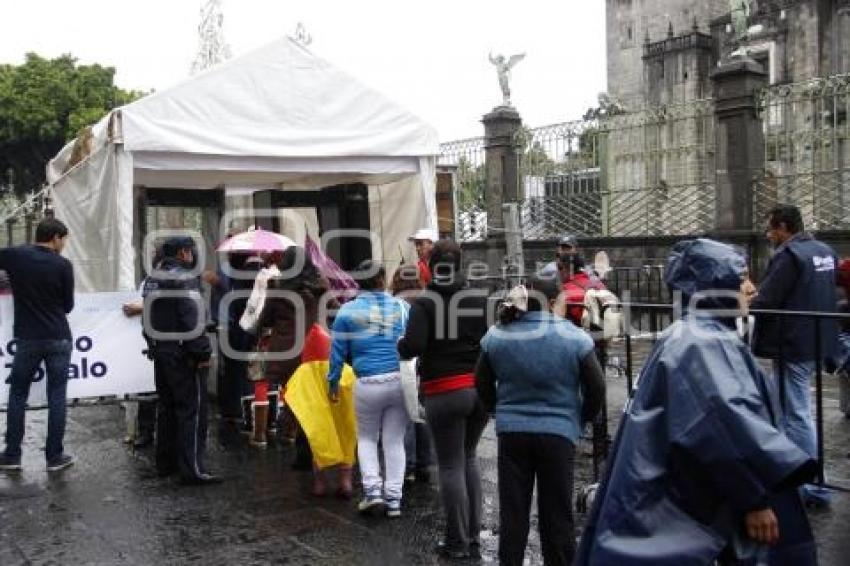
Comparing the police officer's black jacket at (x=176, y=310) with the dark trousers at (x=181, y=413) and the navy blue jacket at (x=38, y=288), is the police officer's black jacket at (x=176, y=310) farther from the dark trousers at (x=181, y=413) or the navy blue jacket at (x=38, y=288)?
the navy blue jacket at (x=38, y=288)

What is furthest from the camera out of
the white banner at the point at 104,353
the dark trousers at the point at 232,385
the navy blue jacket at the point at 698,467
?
the dark trousers at the point at 232,385

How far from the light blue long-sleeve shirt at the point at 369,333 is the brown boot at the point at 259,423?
240 centimetres

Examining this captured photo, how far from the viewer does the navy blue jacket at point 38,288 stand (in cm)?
718

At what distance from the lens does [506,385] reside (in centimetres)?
444

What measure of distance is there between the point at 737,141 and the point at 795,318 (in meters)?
10.8

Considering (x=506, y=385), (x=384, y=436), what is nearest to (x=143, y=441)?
(x=384, y=436)

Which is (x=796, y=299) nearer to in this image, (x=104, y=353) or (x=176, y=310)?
(x=176, y=310)

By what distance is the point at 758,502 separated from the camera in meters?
2.98

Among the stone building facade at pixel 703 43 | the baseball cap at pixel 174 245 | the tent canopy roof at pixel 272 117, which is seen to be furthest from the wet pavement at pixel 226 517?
the stone building facade at pixel 703 43

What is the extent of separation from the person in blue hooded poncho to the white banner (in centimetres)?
578

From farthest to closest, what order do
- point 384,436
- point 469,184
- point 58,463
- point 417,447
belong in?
point 469,184
point 58,463
point 417,447
point 384,436

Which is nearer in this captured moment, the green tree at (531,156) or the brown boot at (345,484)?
the brown boot at (345,484)

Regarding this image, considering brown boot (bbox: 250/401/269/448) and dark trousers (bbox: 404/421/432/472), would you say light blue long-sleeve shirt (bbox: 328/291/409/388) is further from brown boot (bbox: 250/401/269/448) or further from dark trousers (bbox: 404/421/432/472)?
brown boot (bbox: 250/401/269/448)

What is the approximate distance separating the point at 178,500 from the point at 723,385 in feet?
15.6
